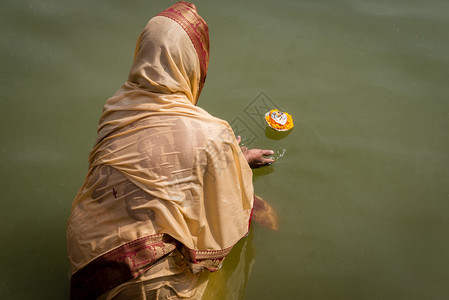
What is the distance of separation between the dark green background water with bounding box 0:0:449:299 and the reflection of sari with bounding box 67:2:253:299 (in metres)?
0.63

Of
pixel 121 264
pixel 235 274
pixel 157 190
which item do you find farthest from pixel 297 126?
pixel 121 264

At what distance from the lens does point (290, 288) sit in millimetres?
1945

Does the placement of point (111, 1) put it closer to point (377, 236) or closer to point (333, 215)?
point (333, 215)

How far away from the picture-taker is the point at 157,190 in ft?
4.39

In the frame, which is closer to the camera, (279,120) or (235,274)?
(235,274)

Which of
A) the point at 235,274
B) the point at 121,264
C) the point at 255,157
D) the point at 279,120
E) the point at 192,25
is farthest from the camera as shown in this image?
the point at 279,120

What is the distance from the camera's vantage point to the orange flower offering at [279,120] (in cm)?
253

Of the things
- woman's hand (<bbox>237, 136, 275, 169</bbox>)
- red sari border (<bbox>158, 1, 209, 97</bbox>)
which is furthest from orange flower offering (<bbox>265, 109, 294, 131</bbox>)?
red sari border (<bbox>158, 1, 209, 97</bbox>)

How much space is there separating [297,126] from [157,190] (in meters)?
1.49

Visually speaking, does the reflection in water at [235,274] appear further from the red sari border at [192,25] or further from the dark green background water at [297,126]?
the red sari border at [192,25]

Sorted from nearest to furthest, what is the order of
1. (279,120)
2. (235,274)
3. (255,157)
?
(235,274)
(255,157)
(279,120)

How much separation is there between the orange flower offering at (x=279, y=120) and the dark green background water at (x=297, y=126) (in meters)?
0.08

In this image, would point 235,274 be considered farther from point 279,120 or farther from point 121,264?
point 279,120

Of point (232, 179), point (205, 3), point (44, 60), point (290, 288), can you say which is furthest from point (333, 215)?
point (44, 60)
